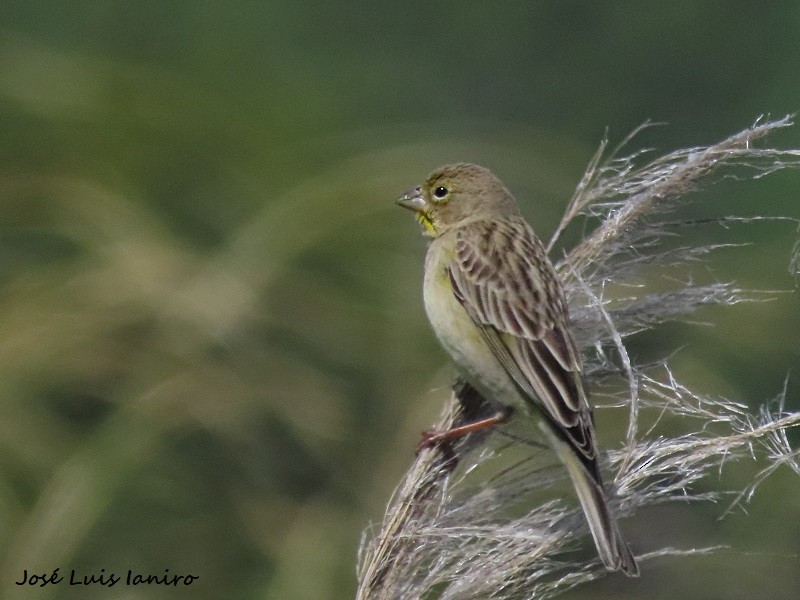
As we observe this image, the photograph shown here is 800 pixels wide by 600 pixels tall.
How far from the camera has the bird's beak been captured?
4.64 meters

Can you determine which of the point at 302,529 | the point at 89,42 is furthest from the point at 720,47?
the point at 302,529

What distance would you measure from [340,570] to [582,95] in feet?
18.9

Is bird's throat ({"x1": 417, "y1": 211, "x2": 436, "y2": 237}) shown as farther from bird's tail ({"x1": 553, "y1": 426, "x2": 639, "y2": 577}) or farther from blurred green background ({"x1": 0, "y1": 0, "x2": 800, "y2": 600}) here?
bird's tail ({"x1": 553, "y1": 426, "x2": 639, "y2": 577})

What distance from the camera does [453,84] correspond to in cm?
1024

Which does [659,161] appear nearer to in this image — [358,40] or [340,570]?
[340,570]

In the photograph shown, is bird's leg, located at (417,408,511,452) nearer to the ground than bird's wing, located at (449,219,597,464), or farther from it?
nearer to the ground

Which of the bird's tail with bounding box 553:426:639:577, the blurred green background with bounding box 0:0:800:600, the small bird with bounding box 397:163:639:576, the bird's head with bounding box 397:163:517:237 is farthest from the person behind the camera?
the blurred green background with bounding box 0:0:800:600

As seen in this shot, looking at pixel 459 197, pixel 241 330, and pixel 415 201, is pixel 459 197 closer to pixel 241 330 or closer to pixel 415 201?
pixel 415 201

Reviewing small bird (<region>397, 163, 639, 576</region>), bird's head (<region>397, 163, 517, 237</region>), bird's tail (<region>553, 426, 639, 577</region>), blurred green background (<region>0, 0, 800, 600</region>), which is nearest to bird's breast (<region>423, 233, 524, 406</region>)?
small bird (<region>397, 163, 639, 576</region>)

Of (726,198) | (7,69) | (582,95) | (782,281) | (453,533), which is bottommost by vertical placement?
(453,533)

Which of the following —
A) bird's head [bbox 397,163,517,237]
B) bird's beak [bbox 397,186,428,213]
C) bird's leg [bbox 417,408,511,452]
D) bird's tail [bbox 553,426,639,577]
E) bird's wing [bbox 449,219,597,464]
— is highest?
bird's beak [bbox 397,186,428,213]

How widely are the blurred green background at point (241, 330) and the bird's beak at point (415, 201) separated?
937 mm

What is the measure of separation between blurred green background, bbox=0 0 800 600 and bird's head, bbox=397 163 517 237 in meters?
0.95

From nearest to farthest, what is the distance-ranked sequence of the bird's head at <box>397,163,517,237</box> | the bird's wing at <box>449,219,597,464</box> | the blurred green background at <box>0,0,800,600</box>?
the bird's wing at <box>449,219,597,464</box> → the bird's head at <box>397,163,517,237</box> → the blurred green background at <box>0,0,800,600</box>
